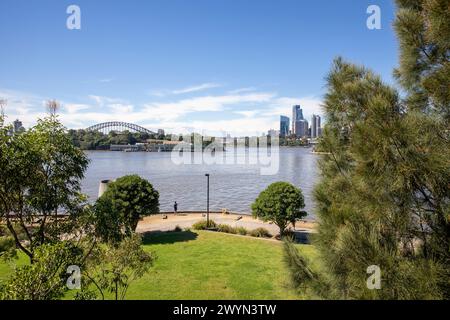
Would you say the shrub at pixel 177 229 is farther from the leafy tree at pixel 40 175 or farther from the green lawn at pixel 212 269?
the leafy tree at pixel 40 175

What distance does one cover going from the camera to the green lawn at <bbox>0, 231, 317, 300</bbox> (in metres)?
13.8

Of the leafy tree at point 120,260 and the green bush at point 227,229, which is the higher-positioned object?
the leafy tree at point 120,260

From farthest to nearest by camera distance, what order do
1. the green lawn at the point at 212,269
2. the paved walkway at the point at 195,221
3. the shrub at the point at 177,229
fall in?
the paved walkway at the point at 195,221 → the shrub at the point at 177,229 → the green lawn at the point at 212,269

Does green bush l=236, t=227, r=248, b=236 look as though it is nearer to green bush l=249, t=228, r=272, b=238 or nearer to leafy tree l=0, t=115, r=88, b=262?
green bush l=249, t=228, r=272, b=238

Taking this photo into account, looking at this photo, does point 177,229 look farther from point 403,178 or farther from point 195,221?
point 403,178

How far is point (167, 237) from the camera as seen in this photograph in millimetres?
24047

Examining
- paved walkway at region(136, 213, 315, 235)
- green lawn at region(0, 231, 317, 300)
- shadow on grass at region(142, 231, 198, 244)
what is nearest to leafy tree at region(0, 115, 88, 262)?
green lawn at region(0, 231, 317, 300)

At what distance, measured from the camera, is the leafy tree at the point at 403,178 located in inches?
164

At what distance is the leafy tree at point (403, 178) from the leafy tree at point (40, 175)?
21.9 ft

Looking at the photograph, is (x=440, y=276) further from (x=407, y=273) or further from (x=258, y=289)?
(x=258, y=289)

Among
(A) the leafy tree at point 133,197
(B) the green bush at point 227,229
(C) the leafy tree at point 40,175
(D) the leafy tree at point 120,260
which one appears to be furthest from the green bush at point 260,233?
(C) the leafy tree at point 40,175

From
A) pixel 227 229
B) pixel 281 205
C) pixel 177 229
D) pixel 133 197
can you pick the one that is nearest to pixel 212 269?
pixel 227 229
